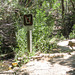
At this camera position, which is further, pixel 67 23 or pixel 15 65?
pixel 67 23

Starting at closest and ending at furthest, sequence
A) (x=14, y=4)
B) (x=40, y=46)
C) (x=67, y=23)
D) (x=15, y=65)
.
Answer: (x=15, y=65)
(x=40, y=46)
(x=14, y=4)
(x=67, y=23)

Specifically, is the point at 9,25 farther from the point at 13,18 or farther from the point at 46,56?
the point at 46,56

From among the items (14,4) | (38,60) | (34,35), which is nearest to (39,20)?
(34,35)

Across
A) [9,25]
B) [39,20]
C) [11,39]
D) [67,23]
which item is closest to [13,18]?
[9,25]

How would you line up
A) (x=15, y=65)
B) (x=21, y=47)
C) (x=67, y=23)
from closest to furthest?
(x=15, y=65) < (x=21, y=47) < (x=67, y=23)

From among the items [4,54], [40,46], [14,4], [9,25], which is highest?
[14,4]

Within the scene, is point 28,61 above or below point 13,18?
below

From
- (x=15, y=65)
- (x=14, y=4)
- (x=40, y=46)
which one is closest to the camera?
(x=15, y=65)

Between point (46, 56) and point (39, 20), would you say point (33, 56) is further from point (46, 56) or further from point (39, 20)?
point (39, 20)

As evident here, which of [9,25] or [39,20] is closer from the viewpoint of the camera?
[39,20]

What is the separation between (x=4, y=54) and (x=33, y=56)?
2.48 metres

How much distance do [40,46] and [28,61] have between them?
1377 millimetres

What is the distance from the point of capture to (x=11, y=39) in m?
6.51

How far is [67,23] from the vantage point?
14156mm
